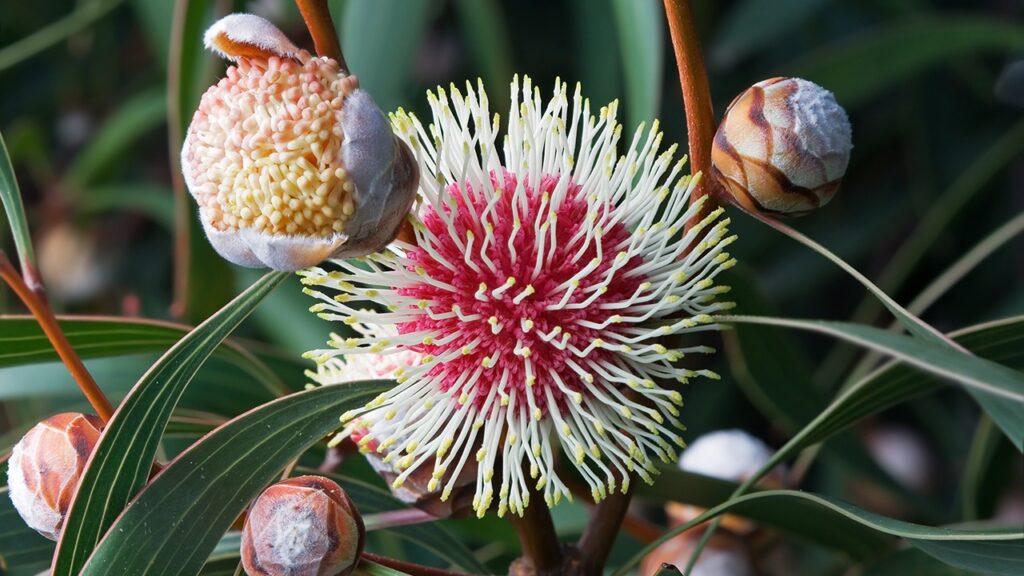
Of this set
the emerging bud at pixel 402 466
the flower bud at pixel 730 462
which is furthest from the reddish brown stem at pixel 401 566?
the flower bud at pixel 730 462

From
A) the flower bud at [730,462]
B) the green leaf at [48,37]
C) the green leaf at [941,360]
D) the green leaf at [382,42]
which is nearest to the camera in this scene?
the green leaf at [941,360]

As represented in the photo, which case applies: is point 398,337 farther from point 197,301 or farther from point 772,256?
point 772,256

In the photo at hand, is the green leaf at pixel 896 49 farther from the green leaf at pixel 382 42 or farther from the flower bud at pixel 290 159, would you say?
the flower bud at pixel 290 159

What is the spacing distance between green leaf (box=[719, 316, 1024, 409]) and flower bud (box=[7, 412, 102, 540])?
48 cm

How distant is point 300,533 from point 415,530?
29 centimetres

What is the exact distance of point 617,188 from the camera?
787 mm

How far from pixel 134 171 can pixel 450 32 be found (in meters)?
0.74

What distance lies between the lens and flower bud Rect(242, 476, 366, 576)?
64 centimetres

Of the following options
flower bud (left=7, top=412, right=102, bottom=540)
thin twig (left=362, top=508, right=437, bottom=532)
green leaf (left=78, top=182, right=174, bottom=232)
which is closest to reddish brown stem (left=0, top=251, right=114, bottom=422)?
flower bud (left=7, top=412, right=102, bottom=540)

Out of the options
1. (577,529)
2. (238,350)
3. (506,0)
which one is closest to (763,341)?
(577,529)

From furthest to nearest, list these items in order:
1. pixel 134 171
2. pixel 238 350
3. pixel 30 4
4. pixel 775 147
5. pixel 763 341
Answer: pixel 134 171, pixel 30 4, pixel 763 341, pixel 238 350, pixel 775 147

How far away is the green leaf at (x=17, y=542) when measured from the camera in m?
0.85

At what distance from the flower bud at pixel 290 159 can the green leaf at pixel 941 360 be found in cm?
30

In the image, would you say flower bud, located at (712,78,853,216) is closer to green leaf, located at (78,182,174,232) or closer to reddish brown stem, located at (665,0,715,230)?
reddish brown stem, located at (665,0,715,230)
